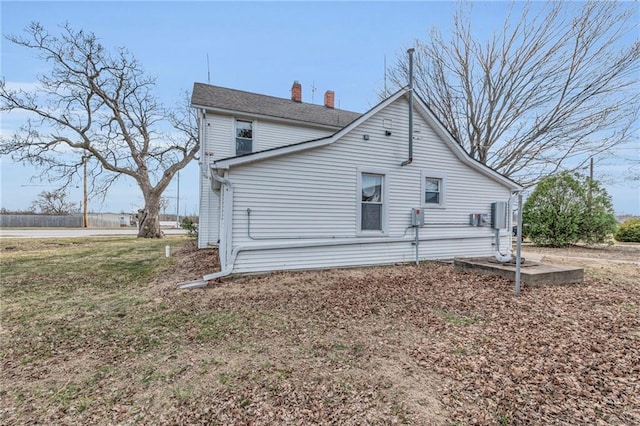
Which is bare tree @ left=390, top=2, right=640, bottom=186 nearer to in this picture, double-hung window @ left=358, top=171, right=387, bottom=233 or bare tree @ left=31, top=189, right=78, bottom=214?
double-hung window @ left=358, top=171, right=387, bottom=233

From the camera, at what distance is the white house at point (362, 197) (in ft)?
22.9

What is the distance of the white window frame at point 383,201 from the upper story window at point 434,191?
1.45 metres

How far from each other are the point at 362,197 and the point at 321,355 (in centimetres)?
554

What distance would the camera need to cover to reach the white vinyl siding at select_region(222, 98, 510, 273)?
7.07 meters

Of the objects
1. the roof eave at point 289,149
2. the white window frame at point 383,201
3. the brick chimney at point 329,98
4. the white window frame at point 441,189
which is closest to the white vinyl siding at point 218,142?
the brick chimney at point 329,98

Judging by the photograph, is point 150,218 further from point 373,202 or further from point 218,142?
point 373,202

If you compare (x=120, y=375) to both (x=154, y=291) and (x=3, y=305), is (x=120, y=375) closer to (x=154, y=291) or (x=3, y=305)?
(x=154, y=291)

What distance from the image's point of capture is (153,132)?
1930 cm

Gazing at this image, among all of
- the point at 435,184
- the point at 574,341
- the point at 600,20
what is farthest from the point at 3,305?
the point at 600,20

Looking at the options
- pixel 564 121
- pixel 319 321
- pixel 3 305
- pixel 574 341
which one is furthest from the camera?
pixel 564 121

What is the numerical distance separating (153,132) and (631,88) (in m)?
26.5

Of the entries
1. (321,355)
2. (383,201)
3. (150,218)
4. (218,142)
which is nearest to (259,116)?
(218,142)

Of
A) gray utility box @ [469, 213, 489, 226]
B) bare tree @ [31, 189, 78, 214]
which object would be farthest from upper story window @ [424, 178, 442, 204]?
bare tree @ [31, 189, 78, 214]

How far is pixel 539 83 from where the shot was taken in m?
14.5
